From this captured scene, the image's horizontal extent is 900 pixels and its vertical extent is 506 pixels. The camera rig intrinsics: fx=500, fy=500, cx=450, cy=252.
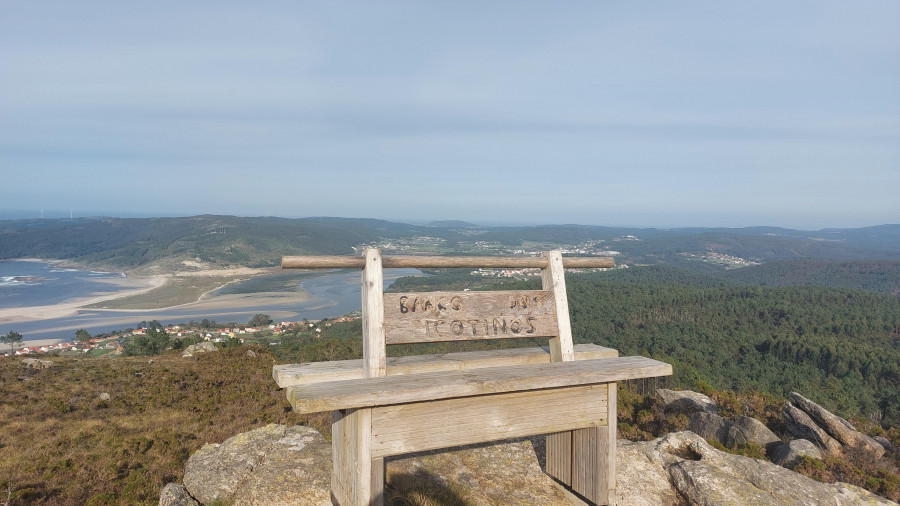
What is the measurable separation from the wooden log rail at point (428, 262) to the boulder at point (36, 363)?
21.5 m

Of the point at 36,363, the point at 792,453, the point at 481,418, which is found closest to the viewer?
the point at 481,418

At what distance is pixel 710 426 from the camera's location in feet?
32.2

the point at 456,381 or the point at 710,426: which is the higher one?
the point at 456,381

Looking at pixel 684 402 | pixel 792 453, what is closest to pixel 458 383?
pixel 792 453

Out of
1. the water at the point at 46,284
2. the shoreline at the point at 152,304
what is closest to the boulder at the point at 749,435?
the shoreline at the point at 152,304

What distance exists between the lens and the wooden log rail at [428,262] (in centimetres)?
350

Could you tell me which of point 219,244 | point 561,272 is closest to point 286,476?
point 561,272

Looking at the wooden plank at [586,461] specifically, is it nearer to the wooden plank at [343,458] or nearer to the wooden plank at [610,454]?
the wooden plank at [610,454]

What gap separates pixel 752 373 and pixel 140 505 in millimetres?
64422

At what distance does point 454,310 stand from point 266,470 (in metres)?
3.15

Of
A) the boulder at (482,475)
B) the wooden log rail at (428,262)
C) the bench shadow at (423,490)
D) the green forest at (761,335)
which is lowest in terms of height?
the green forest at (761,335)

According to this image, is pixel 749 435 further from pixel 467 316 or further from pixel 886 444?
pixel 467 316

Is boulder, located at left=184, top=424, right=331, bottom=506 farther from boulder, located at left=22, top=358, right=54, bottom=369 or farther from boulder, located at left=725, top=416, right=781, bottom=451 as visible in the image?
boulder, located at left=22, top=358, right=54, bottom=369

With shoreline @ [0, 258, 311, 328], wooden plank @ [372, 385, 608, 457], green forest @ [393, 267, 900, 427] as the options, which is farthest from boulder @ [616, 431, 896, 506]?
shoreline @ [0, 258, 311, 328]
